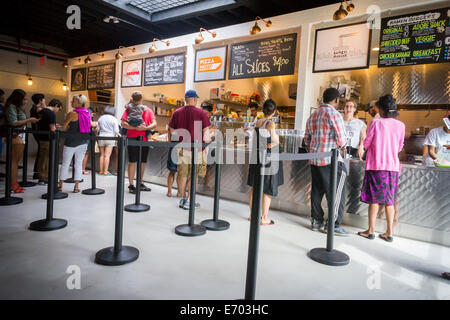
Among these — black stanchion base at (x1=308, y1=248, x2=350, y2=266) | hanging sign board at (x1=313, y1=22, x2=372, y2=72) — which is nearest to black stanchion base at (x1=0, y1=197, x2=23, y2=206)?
black stanchion base at (x1=308, y1=248, x2=350, y2=266)

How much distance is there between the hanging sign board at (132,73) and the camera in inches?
301

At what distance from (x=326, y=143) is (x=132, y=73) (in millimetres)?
6288

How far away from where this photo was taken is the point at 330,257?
2.50m

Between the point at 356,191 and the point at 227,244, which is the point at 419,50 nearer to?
the point at 356,191

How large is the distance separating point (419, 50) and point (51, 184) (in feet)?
16.3

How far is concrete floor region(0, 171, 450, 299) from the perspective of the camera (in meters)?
1.90

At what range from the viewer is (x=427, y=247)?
9.96ft

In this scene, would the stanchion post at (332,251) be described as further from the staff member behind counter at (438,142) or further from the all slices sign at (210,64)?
the all slices sign at (210,64)

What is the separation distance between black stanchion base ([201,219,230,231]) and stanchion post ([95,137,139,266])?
101cm

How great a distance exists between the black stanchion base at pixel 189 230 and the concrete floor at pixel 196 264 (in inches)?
3.5

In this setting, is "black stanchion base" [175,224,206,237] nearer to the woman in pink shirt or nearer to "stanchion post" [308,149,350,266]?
"stanchion post" [308,149,350,266]

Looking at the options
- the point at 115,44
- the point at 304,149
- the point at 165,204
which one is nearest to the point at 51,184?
the point at 165,204


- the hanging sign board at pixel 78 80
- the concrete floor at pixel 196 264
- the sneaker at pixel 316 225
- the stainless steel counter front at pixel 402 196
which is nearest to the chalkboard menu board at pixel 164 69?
the hanging sign board at pixel 78 80

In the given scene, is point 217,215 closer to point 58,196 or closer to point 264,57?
point 58,196
